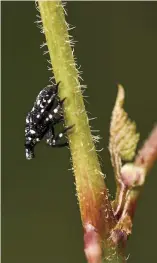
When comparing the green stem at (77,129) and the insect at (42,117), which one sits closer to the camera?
the green stem at (77,129)

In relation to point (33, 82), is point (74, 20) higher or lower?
higher

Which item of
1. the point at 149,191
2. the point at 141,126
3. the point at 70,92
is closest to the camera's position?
the point at 70,92

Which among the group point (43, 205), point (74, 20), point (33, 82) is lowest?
point (43, 205)

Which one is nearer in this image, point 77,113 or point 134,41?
point 77,113

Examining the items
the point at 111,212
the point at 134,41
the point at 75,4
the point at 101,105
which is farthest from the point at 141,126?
the point at 111,212

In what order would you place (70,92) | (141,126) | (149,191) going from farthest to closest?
1. (149,191)
2. (141,126)
3. (70,92)

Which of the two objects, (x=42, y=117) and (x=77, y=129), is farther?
(x=42, y=117)

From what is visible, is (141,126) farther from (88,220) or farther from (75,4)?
(88,220)

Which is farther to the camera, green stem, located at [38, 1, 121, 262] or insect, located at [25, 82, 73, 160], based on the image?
insect, located at [25, 82, 73, 160]
